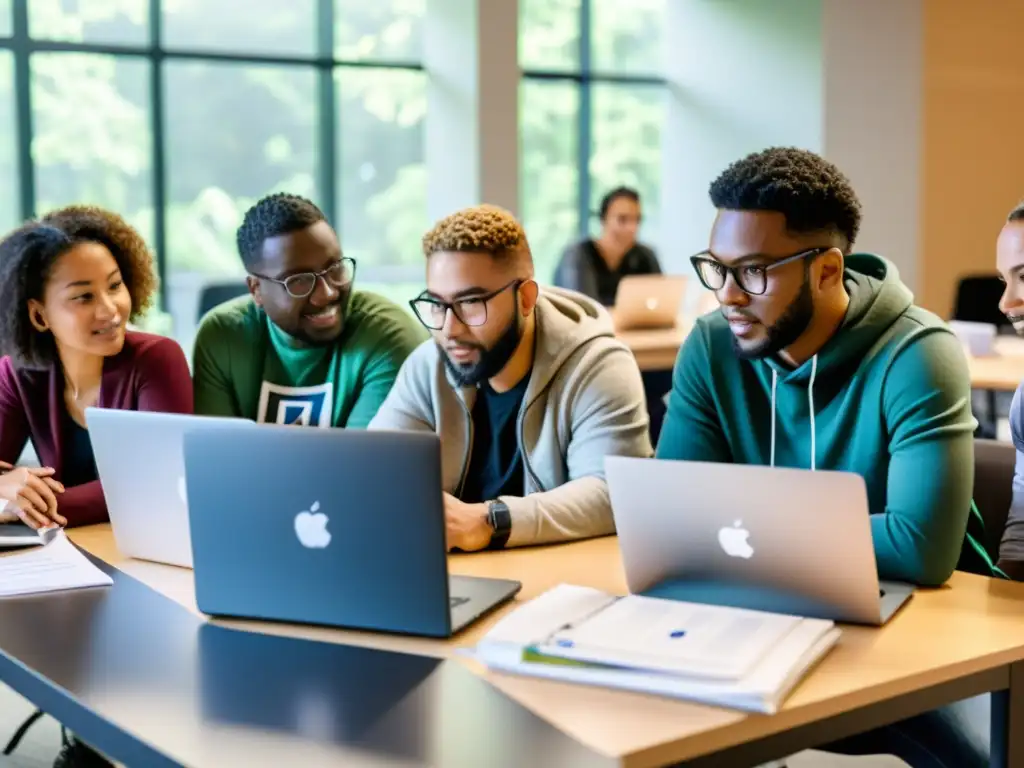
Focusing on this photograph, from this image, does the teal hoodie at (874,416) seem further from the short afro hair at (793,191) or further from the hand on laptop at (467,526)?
the hand on laptop at (467,526)

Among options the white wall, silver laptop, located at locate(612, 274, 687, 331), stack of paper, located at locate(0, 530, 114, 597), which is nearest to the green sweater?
stack of paper, located at locate(0, 530, 114, 597)

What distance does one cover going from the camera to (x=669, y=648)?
1.48 m

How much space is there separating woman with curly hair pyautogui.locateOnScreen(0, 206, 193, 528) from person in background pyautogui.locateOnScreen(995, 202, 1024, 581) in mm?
1488

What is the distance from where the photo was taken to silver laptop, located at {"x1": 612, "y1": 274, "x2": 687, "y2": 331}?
5.00m

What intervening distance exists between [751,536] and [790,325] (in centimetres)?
48

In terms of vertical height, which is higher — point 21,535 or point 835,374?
point 835,374

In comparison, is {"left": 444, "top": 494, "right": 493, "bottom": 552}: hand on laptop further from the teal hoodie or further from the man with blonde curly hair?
the teal hoodie

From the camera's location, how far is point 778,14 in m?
7.77

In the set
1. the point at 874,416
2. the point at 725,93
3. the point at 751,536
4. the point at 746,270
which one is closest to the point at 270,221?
the point at 746,270

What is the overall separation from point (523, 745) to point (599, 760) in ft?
0.27

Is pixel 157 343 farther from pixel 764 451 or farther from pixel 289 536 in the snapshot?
pixel 764 451

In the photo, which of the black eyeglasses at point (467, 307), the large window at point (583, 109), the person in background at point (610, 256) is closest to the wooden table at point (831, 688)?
the black eyeglasses at point (467, 307)

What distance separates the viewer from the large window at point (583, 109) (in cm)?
779

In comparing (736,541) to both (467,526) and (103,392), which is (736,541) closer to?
(467,526)
